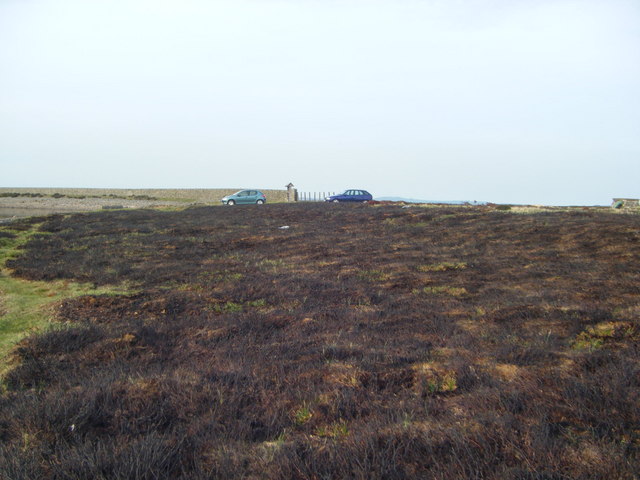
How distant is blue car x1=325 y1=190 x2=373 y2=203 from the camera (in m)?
47.3

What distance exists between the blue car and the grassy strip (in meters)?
36.0

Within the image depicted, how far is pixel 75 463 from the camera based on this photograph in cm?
325

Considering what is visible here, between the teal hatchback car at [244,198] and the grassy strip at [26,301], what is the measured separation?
31514 mm

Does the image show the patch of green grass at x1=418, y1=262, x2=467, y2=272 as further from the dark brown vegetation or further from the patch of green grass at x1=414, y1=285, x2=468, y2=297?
the patch of green grass at x1=414, y1=285, x2=468, y2=297

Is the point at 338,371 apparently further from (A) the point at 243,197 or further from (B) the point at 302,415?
(A) the point at 243,197

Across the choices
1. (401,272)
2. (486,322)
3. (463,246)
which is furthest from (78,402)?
(463,246)

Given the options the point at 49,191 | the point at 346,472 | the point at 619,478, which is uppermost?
the point at 49,191

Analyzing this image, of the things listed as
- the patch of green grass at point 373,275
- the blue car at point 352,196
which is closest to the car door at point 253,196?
the blue car at point 352,196

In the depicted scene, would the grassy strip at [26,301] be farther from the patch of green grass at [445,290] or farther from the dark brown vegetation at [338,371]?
the patch of green grass at [445,290]

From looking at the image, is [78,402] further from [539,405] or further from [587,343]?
[587,343]

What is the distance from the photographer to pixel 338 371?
215 inches

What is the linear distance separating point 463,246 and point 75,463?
15788 millimetres

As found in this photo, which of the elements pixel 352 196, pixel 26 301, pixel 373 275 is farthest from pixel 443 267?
pixel 352 196

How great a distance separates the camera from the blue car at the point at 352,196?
47.3m
